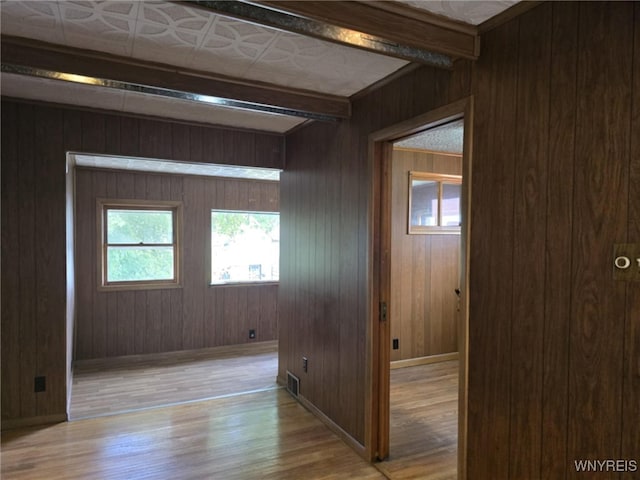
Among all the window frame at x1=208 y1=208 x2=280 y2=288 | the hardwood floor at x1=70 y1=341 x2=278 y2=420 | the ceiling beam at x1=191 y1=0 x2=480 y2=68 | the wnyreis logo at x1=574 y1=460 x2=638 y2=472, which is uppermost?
the ceiling beam at x1=191 y1=0 x2=480 y2=68

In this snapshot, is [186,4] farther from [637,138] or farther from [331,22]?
[637,138]

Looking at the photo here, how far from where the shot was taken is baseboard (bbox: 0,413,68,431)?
121 inches

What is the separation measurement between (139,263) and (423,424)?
12.8ft

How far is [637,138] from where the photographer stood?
132cm

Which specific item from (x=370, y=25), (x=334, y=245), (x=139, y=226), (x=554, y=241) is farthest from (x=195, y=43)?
(x=139, y=226)

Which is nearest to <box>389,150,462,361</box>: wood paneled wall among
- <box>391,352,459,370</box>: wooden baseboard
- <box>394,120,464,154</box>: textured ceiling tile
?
<box>391,352,459,370</box>: wooden baseboard

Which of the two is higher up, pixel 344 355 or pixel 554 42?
pixel 554 42

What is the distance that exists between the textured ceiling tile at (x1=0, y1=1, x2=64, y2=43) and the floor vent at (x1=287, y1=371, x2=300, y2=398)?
→ 3092 millimetres

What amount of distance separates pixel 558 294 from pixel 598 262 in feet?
0.63

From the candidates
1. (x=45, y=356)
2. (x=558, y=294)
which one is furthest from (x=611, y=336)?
(x=45, y=356)

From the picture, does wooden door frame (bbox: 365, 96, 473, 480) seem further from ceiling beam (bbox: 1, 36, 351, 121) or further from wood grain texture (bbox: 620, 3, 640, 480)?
wood grain texture (bbox: 620, 3, 640, 480)

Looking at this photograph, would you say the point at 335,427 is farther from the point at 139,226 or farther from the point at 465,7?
the point at 139,226

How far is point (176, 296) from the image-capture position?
17.3ft

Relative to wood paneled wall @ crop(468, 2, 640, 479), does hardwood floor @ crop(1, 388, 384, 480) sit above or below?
below
